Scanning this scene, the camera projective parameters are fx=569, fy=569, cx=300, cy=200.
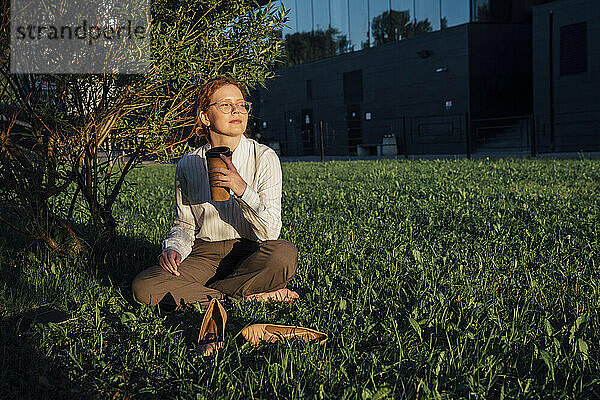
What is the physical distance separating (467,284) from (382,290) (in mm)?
593

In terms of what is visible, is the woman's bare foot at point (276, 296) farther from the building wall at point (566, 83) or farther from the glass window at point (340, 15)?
the glass window at point (340, 15)

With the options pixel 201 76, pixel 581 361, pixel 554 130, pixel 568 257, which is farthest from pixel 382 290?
pixel 554 130

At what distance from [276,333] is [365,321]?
0.55 meters

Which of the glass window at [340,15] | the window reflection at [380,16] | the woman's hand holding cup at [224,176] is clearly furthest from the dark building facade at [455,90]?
the woman's hand holding cup at [224,176]

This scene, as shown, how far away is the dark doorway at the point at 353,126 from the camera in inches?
1300

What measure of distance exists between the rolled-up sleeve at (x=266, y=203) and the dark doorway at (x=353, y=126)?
1151 inches

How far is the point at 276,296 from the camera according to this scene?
3.80 metres

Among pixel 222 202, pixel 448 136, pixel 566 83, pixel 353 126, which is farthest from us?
pixel 353 126

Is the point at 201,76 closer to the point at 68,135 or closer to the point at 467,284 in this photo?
the point at 68,135

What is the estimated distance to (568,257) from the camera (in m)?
4.73

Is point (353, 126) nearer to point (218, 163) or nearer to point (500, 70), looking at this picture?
point (500, 70)

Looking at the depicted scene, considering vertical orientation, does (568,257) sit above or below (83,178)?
below

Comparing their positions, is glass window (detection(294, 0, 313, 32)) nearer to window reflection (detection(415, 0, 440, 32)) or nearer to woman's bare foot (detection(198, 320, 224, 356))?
window reflection (detection(415, 0, 440, 32))

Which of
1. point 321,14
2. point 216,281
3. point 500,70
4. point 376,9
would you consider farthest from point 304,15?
point 216,281
